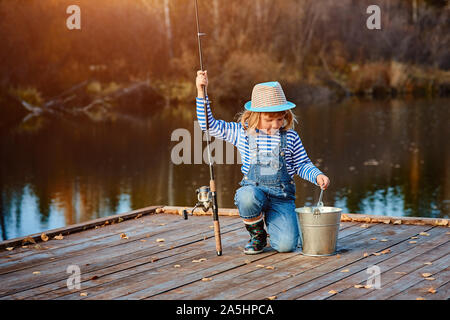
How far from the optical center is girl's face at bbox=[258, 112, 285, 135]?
462cm

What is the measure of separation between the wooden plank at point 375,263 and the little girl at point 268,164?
21.9 inches

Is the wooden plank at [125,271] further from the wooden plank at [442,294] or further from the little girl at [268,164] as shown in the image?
the wooden plank at [442,294]

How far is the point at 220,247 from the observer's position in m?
4.55

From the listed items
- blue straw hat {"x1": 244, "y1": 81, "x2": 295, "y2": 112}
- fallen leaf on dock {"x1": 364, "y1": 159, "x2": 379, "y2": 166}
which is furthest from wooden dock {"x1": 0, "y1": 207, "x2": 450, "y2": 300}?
fallen leaf on dock {"x1": 364, "y1": 159, "x2": 379, "y2": 166}

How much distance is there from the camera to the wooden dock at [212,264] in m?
3.76

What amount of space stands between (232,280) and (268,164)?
0.93 m

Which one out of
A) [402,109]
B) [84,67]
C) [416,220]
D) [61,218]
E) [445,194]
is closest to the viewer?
[416,220]

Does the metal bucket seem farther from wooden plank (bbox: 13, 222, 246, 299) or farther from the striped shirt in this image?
wooden plank (bbox: 13, 222, 246, 299)

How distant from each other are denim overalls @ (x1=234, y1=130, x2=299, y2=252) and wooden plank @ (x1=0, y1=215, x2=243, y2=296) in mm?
660

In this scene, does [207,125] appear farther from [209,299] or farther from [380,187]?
[380,187]

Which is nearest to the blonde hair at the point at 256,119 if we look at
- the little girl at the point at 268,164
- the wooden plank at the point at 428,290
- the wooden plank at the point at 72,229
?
the little girl at the point at 268,164
